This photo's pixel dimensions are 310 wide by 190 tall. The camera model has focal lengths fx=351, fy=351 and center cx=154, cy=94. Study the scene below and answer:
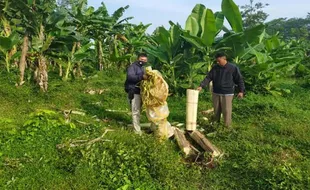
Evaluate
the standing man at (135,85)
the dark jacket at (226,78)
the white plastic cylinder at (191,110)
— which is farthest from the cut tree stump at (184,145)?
the dark jacket at (226,78)

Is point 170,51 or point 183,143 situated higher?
point 170,51

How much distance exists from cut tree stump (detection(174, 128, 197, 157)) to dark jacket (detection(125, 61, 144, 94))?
3.33ft

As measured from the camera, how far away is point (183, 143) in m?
5.29

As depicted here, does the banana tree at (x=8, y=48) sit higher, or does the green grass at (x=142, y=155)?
the banana tree at (x=8, y=48)

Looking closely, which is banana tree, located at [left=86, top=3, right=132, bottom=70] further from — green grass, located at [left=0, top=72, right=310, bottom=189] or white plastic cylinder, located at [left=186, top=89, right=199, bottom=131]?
white plastic cylinder, located at [left=186, top=89, right=199, bottom=131]

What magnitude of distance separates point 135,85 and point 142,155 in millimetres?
1543

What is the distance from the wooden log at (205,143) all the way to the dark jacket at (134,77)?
3.89ft

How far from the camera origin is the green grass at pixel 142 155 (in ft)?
13.6

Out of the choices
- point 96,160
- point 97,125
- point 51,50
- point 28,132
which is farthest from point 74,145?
point 51,50

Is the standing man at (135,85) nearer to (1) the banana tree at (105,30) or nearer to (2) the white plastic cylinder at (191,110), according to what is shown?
(2) the white plastic cylinder at (191,110)

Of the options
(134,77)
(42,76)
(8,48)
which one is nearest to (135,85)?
(134,77)

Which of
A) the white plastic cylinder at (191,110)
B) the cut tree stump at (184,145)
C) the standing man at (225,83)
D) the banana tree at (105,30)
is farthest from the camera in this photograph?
the banana tree at (105,30)

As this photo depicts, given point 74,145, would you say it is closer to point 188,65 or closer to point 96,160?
point 96,160

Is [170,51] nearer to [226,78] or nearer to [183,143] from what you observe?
[226,78]
